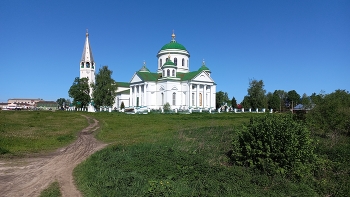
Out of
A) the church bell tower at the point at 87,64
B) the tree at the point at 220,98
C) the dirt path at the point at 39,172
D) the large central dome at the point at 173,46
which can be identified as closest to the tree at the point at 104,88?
the large central dome at the point at 173,46

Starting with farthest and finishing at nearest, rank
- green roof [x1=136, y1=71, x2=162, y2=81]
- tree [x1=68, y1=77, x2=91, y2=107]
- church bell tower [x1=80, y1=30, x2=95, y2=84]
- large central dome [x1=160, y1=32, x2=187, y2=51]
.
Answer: church bell tower [x1=80, y1=30, x2=95, y2=84] < tree [x1=68, y1=77, x2=91, y2=107] < large central dome [x1=160, y1=32, x2=187, y2=51] < green roof [x1=136, y1=71, x2=162, y2=81]

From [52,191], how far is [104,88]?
4500 centimetres

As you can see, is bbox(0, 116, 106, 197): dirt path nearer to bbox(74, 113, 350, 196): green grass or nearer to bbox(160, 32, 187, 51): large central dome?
bbox(74, 113, 350, 196): green grass

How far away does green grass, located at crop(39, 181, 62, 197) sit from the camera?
6770 mm

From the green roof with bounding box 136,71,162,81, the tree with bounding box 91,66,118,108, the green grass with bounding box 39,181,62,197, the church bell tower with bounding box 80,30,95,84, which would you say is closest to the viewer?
the green grass with bounding box 39,181,62,197

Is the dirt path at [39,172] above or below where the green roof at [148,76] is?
below

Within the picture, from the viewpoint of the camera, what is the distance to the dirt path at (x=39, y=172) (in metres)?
7.19

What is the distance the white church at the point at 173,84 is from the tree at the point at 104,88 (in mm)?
3122

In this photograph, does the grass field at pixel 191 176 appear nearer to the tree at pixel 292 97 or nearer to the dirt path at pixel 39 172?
the dirt path at pixel 39 172

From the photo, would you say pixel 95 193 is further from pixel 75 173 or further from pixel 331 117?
pixel 331 117

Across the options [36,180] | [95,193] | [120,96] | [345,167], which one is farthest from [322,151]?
[120,96]

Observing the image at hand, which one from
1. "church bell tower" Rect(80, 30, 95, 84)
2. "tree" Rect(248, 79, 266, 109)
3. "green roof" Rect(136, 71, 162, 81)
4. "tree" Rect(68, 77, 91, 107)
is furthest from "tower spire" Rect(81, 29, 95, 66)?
"tree" Rect(248, 79, 266, 109)

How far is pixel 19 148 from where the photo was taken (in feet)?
42.9

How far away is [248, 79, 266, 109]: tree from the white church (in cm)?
856
